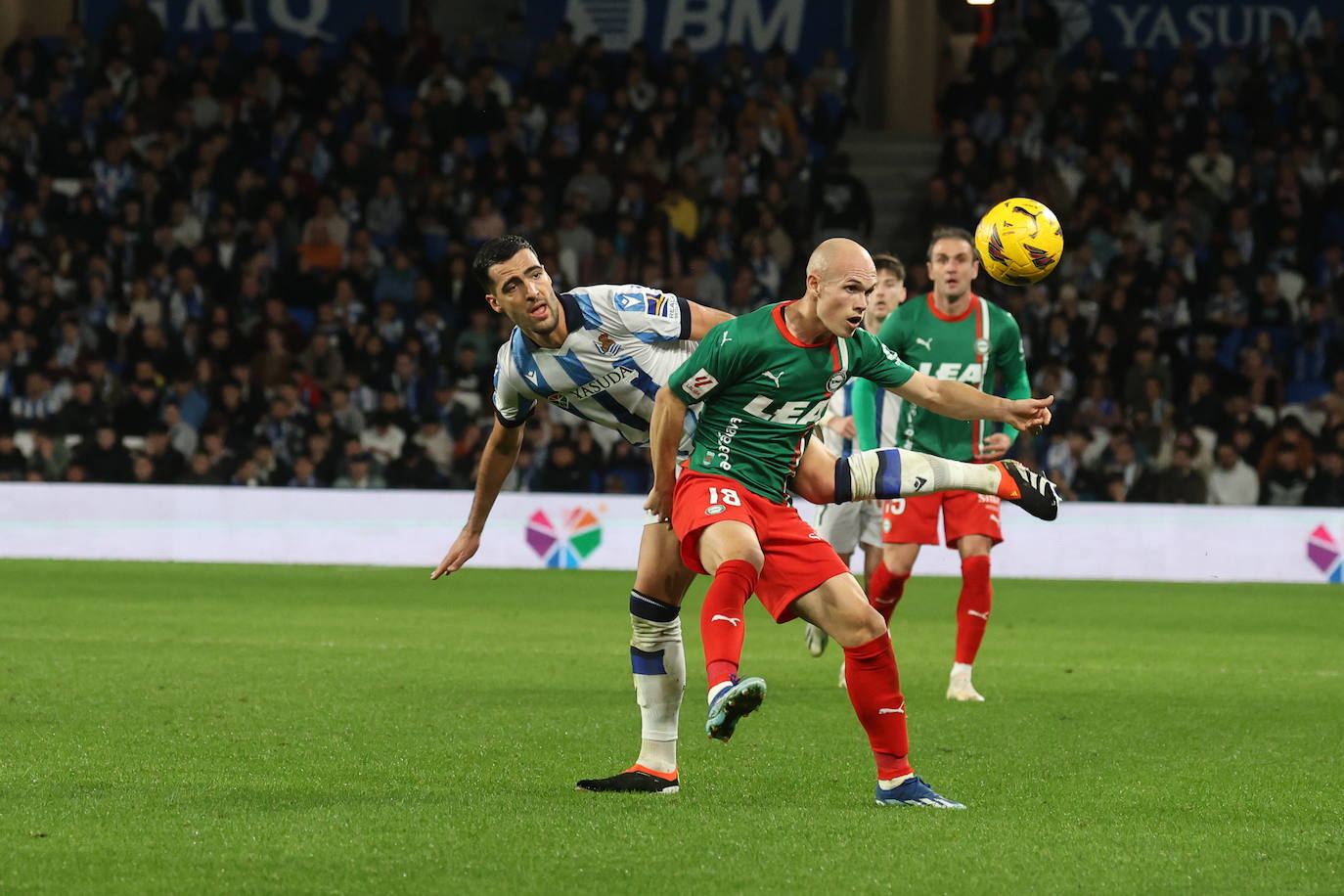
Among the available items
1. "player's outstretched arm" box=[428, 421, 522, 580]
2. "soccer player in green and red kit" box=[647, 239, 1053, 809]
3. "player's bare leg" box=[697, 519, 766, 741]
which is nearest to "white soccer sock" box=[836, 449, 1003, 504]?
"soccer player in green and red kit" box=[647, 239, 1053, 809]

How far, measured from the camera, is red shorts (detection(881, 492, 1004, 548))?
9133mm

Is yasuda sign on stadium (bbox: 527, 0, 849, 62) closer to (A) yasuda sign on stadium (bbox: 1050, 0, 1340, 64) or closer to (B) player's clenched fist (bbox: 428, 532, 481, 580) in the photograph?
(A) yasuda sign on stadium (bbox: 1050, 0, 1340, 64)

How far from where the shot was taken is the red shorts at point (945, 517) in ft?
30.0

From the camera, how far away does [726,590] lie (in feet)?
18.3

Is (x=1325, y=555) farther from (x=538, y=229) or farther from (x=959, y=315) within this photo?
(x=538, y=229)

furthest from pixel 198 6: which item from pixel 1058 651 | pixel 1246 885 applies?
pixel 1246 885

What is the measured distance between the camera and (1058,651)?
11531 mm

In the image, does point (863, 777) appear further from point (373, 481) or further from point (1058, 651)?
point (373, 481)

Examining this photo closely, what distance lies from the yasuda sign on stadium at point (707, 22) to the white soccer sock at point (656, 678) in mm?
19115

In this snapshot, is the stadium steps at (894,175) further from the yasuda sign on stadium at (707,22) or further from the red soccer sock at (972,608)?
the red soccer sock at (972,608)

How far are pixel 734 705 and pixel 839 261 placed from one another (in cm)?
147

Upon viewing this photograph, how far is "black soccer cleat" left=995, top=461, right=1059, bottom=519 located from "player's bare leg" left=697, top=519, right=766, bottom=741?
41.6 inches

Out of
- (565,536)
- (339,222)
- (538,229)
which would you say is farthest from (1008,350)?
(339,222)

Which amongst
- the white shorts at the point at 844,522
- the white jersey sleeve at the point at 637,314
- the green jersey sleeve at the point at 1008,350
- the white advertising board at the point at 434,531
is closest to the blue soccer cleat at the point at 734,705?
the white jersey sleeve at the point at 637,314
